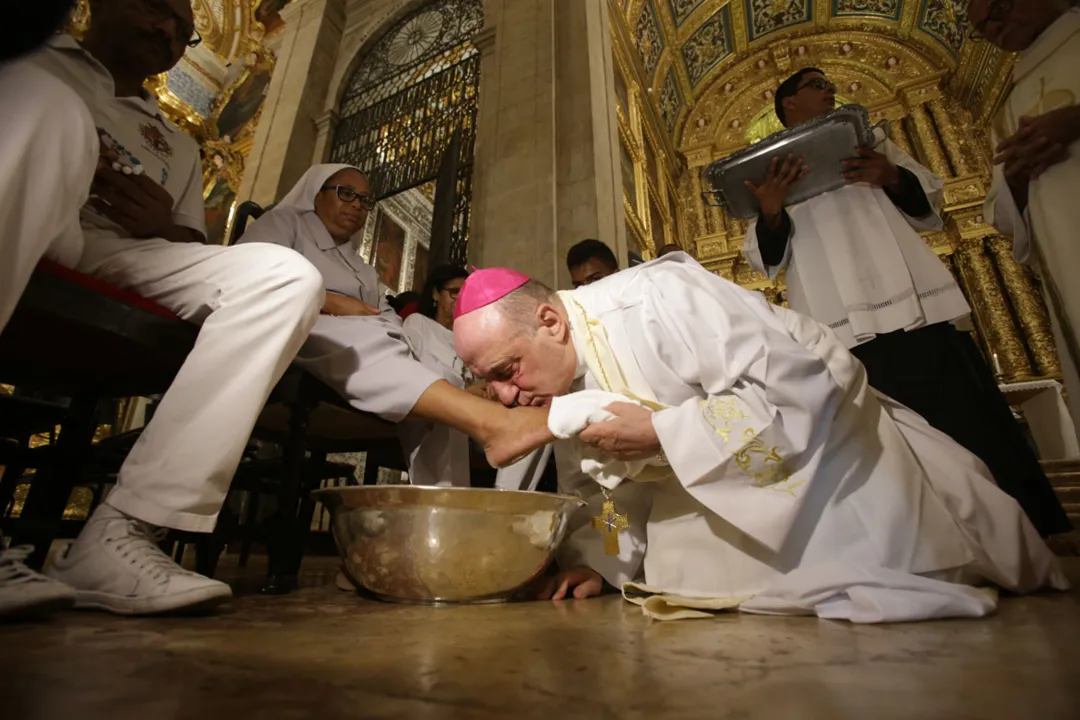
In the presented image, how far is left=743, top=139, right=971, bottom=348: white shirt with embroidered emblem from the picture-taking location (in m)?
1.93

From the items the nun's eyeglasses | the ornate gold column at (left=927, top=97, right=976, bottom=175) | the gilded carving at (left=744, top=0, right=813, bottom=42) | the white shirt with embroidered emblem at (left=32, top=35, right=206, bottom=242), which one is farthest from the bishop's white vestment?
the gilded carving at (left=744, top=0, right=813, bottom=42)

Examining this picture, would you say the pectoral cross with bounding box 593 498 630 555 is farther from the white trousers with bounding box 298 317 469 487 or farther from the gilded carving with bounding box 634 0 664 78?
the gilded carving with bounding box 634 0 664 78

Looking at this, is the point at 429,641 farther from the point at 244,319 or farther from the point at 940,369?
the point at 940,369

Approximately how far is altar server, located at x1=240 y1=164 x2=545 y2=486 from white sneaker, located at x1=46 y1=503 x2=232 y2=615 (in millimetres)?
609

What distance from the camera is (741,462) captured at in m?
0.99

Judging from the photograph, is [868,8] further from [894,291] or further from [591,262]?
[894,291]

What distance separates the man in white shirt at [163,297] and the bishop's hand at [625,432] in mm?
712

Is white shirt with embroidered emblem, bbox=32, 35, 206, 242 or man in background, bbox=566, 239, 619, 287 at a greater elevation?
man in background, bbox=566, 239, 619, 287

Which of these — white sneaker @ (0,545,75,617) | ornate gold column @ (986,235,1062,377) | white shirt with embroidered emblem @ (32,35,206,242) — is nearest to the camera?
white sneaker @ (0,545,75,617)

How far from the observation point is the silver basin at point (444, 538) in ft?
3.50

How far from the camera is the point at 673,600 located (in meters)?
1.00

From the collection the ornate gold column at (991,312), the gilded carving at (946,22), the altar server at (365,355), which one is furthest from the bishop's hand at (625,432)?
the gilded carving at (946,22)

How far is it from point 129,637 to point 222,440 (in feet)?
1.33

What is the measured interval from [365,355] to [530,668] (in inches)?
44.1
